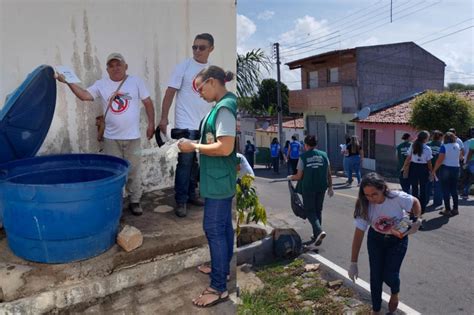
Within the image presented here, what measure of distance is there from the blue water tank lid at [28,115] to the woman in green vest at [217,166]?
1.24 metres

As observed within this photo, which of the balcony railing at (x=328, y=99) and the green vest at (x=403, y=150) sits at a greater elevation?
the balcony railing at (x=328, y=99)

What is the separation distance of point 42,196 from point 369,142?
64.3 feet

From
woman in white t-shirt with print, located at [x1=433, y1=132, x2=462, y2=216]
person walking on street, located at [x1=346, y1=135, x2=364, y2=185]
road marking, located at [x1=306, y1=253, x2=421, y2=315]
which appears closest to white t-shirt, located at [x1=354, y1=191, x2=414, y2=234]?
road marking, located at [x1=306, y1=253, x2=421, y2=315]

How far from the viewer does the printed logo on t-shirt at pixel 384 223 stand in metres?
3.57

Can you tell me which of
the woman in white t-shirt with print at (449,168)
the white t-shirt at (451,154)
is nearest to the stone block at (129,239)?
the woman in white t-shirt with print at (449,168)

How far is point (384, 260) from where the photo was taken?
369 cm

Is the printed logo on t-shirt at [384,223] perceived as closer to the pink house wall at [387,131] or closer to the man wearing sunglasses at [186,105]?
the man wearing sunglasses at [186,105]

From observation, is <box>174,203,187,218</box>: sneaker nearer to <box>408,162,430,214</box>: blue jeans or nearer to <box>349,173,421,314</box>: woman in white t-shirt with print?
<box>349,173,421,314</box>: woman in white t-shirt with print

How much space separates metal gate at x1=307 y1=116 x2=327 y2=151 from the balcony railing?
64cm

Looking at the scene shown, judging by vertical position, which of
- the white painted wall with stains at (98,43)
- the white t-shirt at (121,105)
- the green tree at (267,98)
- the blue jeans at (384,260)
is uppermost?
the green tree at (267,98)

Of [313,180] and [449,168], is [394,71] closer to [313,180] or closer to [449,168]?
[449,168]

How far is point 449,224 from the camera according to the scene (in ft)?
22.2

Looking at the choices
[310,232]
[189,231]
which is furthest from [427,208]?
[189,231]

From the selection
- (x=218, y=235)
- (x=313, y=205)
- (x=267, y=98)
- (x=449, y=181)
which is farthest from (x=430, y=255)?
(x=267, y=98)
